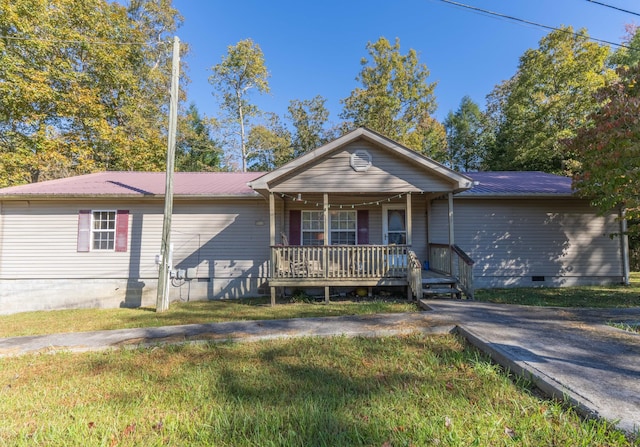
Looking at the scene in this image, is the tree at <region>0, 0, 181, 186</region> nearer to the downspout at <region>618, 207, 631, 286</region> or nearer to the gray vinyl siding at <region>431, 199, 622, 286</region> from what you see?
the gray vinyl siding at <region>431, 199, 622, 286</region>

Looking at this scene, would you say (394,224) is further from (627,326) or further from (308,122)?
(308,122)

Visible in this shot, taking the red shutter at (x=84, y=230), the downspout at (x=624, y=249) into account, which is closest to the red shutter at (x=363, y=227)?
the downspout at (x=624, y=249)

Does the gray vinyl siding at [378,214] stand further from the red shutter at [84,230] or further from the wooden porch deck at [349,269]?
the red shutter at [84,230]

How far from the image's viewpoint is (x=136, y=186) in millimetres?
11102

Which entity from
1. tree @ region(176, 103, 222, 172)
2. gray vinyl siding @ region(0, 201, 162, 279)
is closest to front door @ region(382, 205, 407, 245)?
gray vinyl siding @ region(0, 201, 162, 279)

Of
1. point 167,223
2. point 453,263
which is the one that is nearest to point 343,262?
point 453,263

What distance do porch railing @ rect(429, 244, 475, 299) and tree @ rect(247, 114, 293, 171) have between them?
19.2 m

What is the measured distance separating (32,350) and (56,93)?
1656 cm

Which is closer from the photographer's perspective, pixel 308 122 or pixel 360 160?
pixel 360 160

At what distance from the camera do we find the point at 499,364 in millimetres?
3762

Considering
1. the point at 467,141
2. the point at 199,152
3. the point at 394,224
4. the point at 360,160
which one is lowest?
the point at 394,224

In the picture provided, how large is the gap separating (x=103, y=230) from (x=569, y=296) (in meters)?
14.6

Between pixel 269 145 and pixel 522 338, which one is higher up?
pixel 269 145

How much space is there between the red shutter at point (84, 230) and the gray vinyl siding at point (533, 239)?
11.6 meters
